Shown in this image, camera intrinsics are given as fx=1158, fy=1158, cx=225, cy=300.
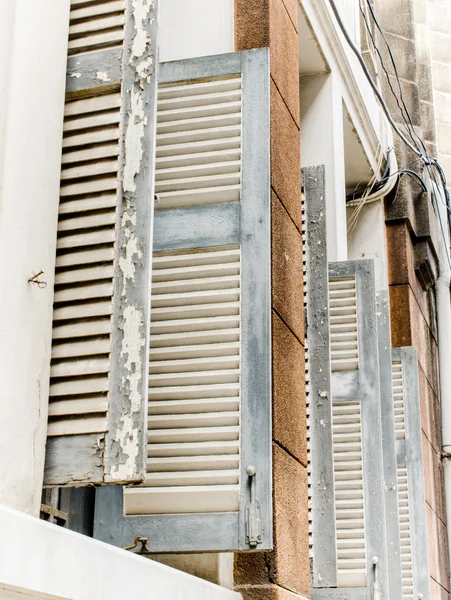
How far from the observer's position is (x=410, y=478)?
9078mm

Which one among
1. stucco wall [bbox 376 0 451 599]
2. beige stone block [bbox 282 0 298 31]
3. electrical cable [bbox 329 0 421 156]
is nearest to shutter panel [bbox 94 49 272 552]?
beige stone block [bbox 282 0 298 31]

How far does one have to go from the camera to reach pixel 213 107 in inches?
202

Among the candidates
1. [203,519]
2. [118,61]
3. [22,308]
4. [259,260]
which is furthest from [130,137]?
[203,519]

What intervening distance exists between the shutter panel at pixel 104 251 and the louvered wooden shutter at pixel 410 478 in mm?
5630

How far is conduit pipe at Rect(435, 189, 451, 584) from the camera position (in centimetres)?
1198

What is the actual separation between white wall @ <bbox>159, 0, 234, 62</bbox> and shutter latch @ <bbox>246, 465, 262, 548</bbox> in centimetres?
263

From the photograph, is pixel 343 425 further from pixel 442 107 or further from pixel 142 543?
pixel 442 107

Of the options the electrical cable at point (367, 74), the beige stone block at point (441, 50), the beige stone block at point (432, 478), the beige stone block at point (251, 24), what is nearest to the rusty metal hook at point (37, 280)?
the beige stone block at point (251, 24)

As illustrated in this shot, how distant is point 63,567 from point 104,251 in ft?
3.41

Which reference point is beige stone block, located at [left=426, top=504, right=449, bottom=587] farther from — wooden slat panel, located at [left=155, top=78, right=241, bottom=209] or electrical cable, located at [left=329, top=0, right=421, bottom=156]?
wooden slat panel, located at [left=155, top=78, right=241, bottom=209]

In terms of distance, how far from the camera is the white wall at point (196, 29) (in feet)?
20.2

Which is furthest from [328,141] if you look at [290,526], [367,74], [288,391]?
[290,526]

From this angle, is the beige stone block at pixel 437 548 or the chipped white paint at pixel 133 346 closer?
the chipped white paint at pixel 133 346

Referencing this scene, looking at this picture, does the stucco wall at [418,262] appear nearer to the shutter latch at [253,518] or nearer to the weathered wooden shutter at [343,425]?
the weathered wooden shutter at [343,425]
